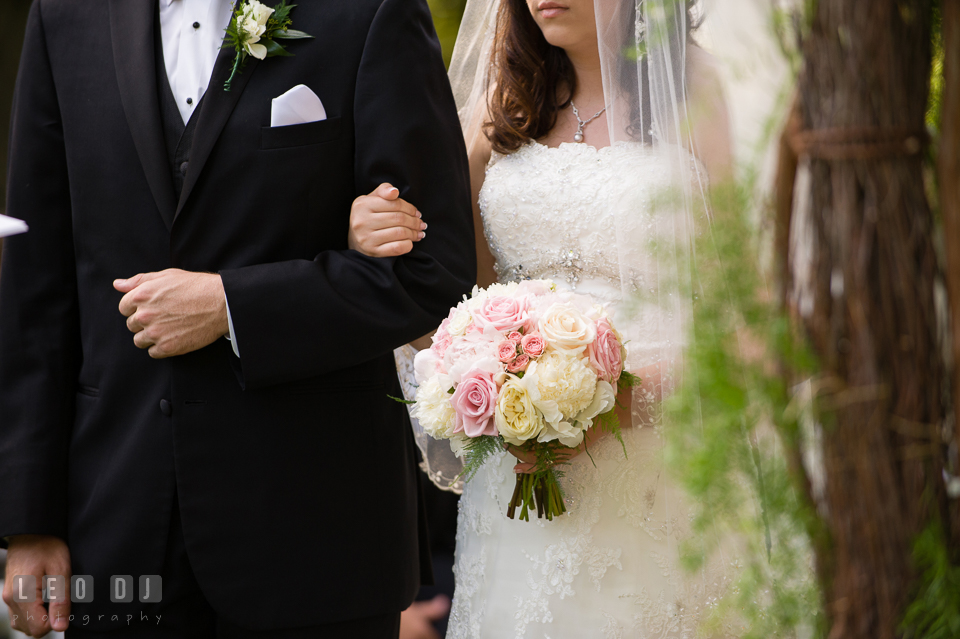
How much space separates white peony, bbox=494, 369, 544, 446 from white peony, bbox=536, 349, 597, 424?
18 mm

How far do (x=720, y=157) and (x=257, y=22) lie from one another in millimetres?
1063

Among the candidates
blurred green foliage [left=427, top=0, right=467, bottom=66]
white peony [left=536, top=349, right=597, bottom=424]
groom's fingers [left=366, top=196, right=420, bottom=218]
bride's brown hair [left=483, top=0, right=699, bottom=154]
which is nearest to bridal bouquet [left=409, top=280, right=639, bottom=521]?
white peony [left=536, top=349, right=597, bottom=424]

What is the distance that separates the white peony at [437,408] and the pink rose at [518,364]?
140 mm

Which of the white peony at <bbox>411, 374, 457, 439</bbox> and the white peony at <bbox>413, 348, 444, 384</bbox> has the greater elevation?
the white peony at <bbox>413, 348, 444, 384</bbox>

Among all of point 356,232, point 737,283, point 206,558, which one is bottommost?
point 206,558

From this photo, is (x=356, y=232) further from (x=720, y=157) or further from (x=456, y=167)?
(x=720, y=157)

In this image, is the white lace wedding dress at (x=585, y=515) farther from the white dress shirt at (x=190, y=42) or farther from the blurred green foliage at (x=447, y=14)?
the blurred green foliage at (x=447, y=14)

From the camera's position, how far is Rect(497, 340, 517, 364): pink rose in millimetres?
1662

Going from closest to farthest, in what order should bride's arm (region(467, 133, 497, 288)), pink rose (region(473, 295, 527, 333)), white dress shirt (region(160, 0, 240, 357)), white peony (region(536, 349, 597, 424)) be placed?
white peony (region(536, 349, 597, 424)) → pink rose (region(473, 295, 527, 333)) → white dress shirt (region(160, 0, 240, 357)) → bride's arm (region(467, 133, 497, 288))

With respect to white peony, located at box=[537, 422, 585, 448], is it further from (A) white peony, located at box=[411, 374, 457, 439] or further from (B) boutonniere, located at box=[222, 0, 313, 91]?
(B) boutonniere, located at box=[222, 0, 313, 91]

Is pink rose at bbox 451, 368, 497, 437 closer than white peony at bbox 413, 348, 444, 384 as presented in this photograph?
Yes

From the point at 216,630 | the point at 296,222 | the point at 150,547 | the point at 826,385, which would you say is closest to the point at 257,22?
the point at 296,222

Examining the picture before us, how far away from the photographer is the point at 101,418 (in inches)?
70.8

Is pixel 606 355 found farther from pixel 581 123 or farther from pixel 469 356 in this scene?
pixel 581 123
